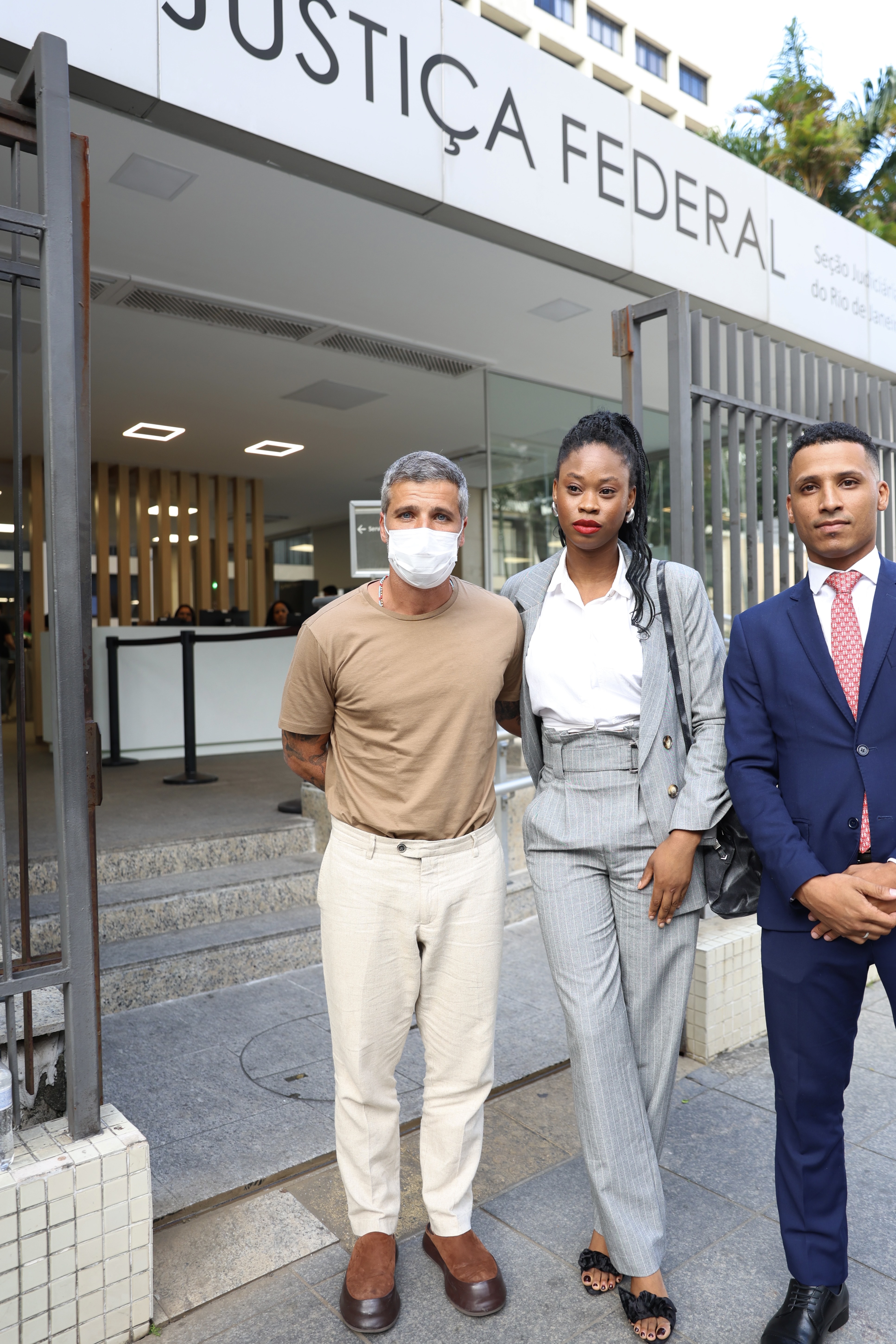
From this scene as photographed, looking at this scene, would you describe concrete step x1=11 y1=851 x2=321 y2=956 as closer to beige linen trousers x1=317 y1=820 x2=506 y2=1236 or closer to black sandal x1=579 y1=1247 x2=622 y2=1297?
beige linen trousers x1=317 y1=820 x2=506 y2=1236

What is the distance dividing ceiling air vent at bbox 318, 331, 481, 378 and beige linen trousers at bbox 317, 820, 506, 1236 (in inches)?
209

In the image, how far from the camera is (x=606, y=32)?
146 ft

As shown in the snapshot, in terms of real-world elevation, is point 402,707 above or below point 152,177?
below

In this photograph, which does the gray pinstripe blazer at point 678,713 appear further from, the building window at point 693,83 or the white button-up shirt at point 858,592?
the building window at point 693,83

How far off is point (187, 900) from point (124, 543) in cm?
777

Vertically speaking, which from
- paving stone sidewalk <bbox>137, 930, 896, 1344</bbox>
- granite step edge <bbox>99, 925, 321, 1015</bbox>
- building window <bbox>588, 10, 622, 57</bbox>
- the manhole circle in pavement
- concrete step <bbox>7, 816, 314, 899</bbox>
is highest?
building window <bbox>588, 10, 622, 57</bbox>

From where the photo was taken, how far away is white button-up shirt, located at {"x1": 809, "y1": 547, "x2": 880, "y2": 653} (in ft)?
6.04

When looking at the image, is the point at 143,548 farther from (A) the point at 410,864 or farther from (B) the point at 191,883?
(A) the point at 410,864

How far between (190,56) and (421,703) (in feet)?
9.29

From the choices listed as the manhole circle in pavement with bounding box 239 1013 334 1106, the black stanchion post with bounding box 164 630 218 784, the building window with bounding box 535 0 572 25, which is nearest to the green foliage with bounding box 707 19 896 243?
the black stanchion post with bounding box 164 630 218 784

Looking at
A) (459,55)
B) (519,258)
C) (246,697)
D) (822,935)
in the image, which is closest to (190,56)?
(459,55)

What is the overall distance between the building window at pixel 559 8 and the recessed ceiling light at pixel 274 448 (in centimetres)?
4074

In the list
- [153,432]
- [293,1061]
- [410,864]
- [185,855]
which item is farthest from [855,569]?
[153,432]

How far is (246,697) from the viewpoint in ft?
27.9
